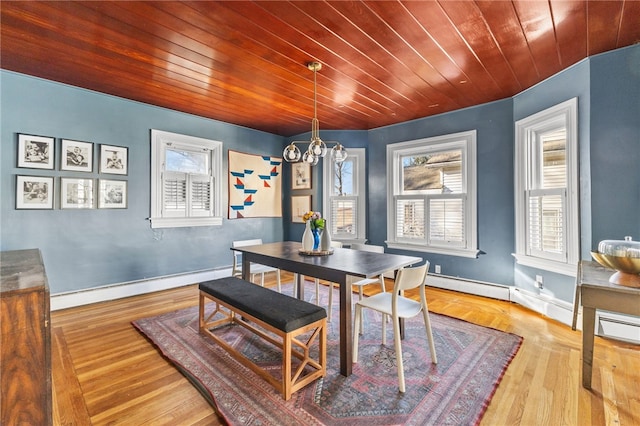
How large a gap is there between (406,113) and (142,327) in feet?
13.6

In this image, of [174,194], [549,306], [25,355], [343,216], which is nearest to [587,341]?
[549,306]

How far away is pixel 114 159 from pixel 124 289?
64.6 inches

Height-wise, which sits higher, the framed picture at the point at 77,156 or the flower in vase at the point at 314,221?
the framed picture at the point at 77,156

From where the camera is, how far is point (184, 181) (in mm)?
4266

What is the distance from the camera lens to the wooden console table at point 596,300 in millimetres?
1649

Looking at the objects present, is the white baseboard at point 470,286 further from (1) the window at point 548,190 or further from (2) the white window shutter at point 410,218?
(2) the white window shutter at point 410,218

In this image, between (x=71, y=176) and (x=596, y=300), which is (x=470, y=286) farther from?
(x=71, y=176)

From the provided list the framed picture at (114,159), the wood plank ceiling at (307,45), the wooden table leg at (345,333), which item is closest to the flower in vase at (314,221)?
the wooden table leg at (345,333)

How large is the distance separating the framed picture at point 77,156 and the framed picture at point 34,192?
0.24m

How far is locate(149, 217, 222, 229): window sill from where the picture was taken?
397 centimetres

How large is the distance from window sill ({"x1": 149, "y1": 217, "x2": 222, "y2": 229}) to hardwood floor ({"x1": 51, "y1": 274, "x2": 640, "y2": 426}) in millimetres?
1335

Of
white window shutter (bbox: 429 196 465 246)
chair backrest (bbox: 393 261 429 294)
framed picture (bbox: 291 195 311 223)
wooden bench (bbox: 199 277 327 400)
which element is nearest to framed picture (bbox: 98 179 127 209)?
wooden bench (bbox: 199 277 327 400)

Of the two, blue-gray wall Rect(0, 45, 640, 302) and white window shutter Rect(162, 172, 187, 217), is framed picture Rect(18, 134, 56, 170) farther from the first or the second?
white window shutter Rect(162, 172, 187, 217)

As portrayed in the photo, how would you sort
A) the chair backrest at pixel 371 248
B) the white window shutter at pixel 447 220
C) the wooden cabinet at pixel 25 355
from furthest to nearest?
1. the white window shutter at pixel 447 220
2. the chair backrest at pixel 371 248
3. the wooden cabinet at pixel 25 355
